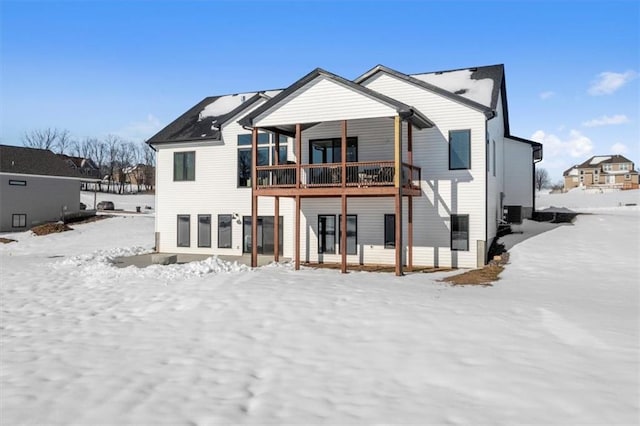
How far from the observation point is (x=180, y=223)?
892 inches

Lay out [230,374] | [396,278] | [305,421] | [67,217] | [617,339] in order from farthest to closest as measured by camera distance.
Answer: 1. [67,217]
2. [396,278]
3. [617,339]
4. [230,374]
5. [305,421]

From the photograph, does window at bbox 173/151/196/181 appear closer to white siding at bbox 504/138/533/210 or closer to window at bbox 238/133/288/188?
window at bbox 238/133/288/188

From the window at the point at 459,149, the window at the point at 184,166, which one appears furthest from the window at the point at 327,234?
the window at the point at 184,166

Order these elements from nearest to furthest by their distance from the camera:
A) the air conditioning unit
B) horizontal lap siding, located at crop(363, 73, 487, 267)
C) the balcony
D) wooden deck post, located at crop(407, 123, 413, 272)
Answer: the balcony
wooden deck post, located at crop(407, 123, 413, 272)
horizontal lap siding, located at crop(363, 73, 487, 267)
the air conditioning unit

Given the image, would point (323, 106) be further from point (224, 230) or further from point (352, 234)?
point (224, 230)

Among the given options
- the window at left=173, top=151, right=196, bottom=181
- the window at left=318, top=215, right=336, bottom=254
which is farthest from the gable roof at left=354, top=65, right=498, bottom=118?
the window at left=173, top=151, right=196, bottom=181

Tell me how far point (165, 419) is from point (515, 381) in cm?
465

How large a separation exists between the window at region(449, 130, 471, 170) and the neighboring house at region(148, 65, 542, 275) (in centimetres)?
4

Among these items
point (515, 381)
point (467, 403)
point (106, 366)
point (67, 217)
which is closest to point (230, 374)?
point (106, 366)

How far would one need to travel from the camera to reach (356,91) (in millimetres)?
16109

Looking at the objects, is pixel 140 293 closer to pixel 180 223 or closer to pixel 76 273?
pixel 76 273

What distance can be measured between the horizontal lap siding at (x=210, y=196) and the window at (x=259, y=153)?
254 mm

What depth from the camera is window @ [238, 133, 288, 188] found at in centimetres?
2084

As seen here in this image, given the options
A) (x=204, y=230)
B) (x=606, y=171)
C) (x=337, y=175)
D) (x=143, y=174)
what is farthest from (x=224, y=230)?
(x=143, y=174)
